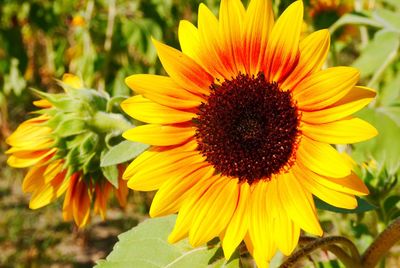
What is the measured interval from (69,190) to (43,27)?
2108 millimetres

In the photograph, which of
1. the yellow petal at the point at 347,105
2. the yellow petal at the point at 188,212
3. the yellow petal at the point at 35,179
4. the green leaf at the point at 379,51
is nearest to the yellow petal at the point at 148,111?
the yellow petal at the point at 188,212

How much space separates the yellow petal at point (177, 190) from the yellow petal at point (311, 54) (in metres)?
0.19

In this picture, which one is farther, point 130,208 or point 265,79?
point 130,208

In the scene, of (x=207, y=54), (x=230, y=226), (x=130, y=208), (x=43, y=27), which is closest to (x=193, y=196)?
(x=230, y=226)

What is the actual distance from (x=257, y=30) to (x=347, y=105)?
16cm

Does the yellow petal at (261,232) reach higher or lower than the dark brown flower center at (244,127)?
lower

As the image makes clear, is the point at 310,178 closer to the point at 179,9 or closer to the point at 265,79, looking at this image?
the point at 265,79

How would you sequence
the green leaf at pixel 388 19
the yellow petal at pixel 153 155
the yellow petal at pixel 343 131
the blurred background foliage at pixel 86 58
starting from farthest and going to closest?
the blurred background foliage at pixel 86 58 < the green leaf at pixel 388 19 < the yellow petal at pixel 153 155 < the yellow petal at pixel 343 131

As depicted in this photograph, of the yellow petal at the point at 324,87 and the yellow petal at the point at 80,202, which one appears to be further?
the yellow petal at the point at 80,202

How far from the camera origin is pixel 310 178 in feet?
2.57

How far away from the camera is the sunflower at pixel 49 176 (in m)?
1.06

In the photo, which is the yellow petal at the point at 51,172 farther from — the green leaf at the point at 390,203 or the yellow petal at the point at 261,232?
the green leaf at the point at 390,203

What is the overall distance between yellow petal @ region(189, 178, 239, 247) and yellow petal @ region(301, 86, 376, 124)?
16cm

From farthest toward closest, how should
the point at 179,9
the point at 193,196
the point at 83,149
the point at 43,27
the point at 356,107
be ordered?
the point at 179,9 < the point at 43,27 < the point at 83,149 < the point at 193,196 < the point at 356,107
